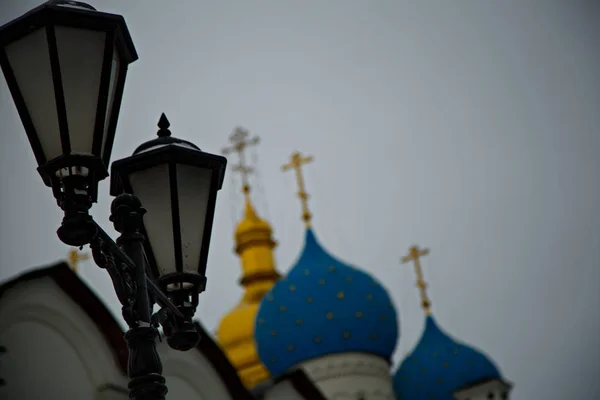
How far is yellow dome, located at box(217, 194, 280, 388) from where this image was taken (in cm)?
2203

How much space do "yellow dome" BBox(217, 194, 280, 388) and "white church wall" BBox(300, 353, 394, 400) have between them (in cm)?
475

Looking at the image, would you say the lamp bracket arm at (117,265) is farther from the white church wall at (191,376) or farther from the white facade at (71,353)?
the white church wall at (191,376)

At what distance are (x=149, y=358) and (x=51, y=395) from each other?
4727 millimetres

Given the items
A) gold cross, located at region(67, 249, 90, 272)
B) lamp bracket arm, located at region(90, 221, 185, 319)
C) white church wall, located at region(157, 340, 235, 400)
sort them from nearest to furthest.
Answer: lamp bracket arm, located at region(90, 221, 185, 319) < white church wall, located at region(157, 340, 235, 400) < gold cross, located at region(67, 249, 90, 272)

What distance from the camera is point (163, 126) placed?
3.72 meters

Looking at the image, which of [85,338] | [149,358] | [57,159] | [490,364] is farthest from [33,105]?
[490,364]

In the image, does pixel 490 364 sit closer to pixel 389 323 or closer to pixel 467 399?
pixel 467 399

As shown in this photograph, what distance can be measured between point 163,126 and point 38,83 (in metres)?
0.82

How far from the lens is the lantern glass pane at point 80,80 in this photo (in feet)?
9.62

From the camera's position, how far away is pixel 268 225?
23469 mm

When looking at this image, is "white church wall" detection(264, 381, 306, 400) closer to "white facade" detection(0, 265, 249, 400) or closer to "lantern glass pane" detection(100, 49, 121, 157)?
"white facade" detection(0, 265, 249, 400)

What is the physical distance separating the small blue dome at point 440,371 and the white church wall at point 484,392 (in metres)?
0.11

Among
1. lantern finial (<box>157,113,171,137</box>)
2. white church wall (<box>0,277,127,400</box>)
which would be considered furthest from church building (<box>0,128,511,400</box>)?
lantern finial (<box>157,113,171,137</box>)

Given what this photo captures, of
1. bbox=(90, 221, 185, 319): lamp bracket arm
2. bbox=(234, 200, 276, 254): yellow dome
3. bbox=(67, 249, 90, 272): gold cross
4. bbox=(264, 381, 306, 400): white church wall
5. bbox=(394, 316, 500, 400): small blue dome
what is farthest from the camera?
bbox=(234, 200, 276, 254): yellow dome
